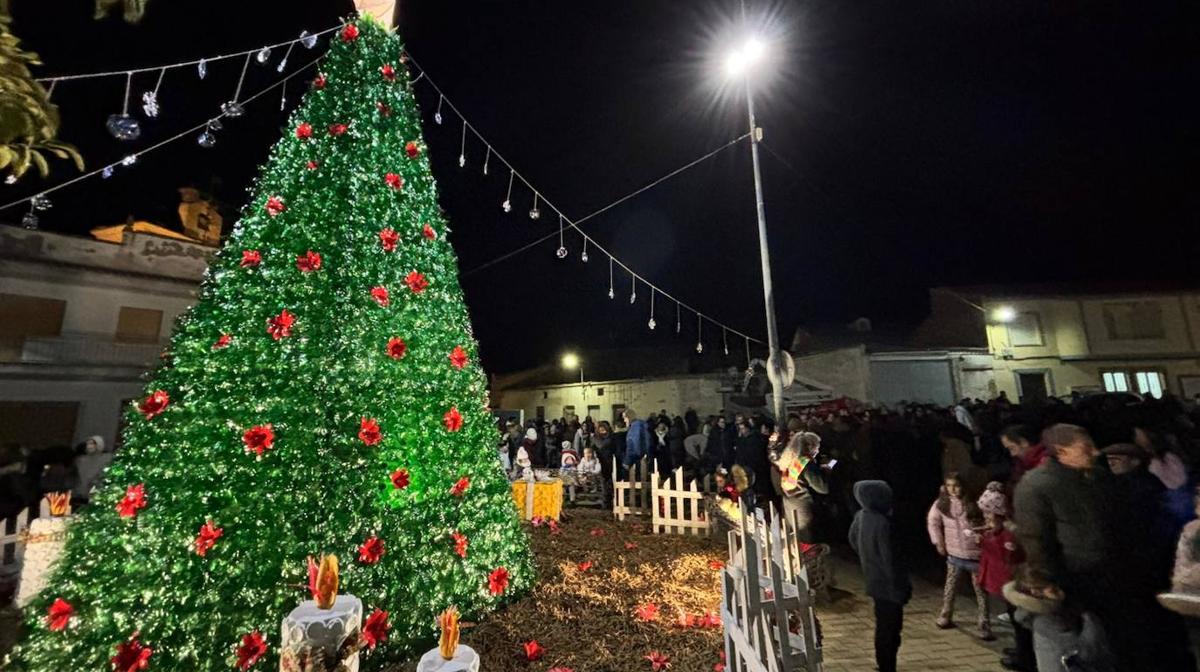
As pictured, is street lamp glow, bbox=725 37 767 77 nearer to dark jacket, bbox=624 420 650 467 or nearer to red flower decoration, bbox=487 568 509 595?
dark jacket, bbox=624 420 650 467

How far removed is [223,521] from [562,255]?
5.48 m

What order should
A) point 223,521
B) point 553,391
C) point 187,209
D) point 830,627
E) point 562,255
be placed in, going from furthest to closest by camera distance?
point 553,391 < point 187,209 < point 562,255 < point 830,627 < point 223,521

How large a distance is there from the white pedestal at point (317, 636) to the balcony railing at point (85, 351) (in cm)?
2058

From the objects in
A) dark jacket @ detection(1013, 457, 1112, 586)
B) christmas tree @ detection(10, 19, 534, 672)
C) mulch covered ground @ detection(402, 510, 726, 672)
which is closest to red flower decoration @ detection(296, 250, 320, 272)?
christmas tree @ detection(10, 19, 534, 672)

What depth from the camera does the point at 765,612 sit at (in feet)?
10.3

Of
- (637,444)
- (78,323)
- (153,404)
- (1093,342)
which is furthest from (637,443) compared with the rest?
(1093,342)

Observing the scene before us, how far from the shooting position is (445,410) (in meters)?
4.95

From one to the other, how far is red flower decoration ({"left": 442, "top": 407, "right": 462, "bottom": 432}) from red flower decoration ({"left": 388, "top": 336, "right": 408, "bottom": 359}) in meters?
0.74

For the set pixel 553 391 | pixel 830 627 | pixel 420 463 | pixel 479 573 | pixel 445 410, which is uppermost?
pixel 553 391

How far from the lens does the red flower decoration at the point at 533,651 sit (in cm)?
410

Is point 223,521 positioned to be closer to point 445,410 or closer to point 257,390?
point 257,390

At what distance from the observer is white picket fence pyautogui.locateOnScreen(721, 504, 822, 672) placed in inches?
113

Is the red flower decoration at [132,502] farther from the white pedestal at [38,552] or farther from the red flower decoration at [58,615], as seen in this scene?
the white pedestal at [38,552]

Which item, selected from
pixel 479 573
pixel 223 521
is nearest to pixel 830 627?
pixel 479 573
